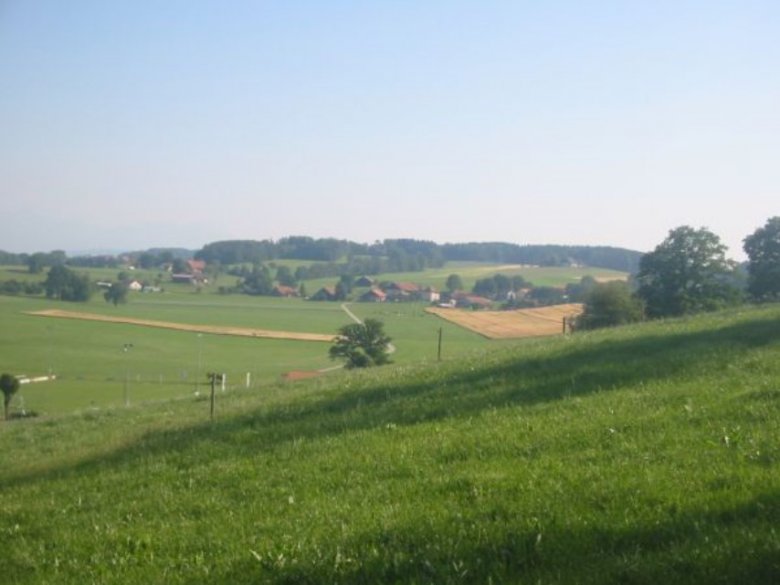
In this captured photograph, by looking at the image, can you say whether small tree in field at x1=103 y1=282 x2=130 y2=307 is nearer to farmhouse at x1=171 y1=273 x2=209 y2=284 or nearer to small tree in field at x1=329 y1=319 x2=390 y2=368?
farmhouse at x1=171 y1=273 x2=209 y2=284

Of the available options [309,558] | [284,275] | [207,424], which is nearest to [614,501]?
[309,558]

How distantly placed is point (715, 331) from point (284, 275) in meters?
67.8

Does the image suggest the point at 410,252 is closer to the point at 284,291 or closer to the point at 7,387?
the point at 284,291

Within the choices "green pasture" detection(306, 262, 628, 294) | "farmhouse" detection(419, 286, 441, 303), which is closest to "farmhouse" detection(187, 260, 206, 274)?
"green pasture" detection(306, 262, 628, 294)

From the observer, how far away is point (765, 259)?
46.1m

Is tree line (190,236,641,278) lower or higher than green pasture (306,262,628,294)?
higher

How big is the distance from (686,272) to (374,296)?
33.9 metres

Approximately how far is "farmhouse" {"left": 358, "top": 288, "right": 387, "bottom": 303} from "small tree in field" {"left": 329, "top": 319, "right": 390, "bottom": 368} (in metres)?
26.0

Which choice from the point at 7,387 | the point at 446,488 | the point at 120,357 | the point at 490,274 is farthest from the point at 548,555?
the point at 490,274

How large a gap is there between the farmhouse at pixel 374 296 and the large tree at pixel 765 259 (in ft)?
109

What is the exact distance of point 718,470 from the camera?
8.07 m

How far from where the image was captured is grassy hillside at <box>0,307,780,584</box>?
648cm

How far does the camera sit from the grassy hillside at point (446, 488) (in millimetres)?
6477

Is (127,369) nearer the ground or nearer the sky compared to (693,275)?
nearer the ground
